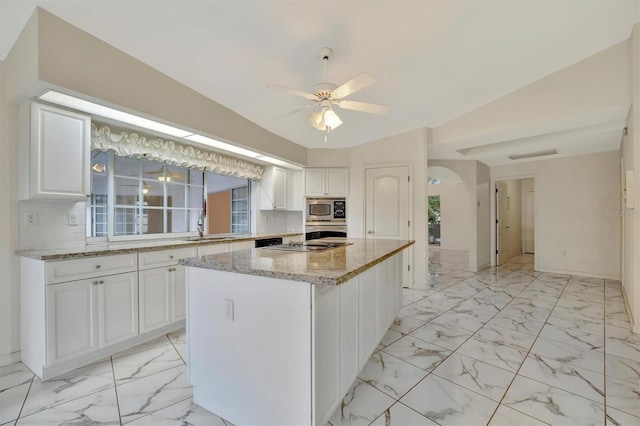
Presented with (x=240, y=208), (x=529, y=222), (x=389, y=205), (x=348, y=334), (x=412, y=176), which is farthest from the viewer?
(x=529, y=222)

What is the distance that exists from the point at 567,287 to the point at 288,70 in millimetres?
5338

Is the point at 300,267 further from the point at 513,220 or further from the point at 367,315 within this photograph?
the point at 513,220

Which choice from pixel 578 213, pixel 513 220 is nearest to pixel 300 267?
pixel 578 213

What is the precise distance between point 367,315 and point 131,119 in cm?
270

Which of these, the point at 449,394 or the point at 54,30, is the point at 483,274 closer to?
the point at 449,394

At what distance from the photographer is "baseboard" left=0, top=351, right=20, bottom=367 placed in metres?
2.11

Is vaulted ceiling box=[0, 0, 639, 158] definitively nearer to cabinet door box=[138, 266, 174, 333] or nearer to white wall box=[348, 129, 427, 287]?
white wall box=[348, 129, 427, 287]

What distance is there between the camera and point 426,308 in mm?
3455

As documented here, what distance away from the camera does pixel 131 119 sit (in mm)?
2555

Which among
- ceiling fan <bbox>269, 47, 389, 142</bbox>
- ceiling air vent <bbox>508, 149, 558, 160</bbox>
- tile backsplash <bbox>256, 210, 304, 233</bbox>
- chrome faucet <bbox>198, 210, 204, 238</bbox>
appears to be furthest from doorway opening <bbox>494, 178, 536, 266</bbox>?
chrome faucet <bbox>198, 210, 204, 238</bbox>

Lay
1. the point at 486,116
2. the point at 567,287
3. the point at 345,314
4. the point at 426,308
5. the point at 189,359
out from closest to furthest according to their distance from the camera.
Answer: the point at 345,314, the point at 189,359, the point at 426,308, the point at 486,116, the point at 567,287

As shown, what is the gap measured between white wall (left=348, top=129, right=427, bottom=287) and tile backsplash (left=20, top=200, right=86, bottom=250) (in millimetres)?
3688

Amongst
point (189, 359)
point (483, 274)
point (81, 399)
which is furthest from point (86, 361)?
point (483, 274)

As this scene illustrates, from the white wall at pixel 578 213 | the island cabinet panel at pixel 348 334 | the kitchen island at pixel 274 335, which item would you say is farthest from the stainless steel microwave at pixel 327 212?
the white wall at pixel 578 213
